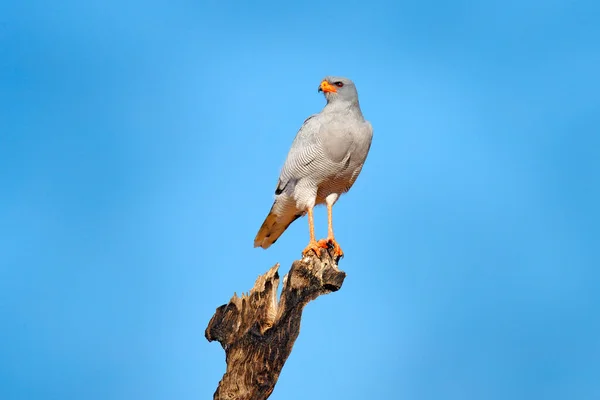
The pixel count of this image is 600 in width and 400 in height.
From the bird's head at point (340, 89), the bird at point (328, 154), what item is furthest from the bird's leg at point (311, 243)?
the bird's head at point (340, 89)

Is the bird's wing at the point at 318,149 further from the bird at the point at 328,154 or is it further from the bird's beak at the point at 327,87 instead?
the bird's beak at the point at 327,87

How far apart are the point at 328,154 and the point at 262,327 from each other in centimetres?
291

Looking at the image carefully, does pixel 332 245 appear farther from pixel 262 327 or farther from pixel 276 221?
pixel 262 327

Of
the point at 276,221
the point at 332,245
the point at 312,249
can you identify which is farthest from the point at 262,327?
the point at 276,221

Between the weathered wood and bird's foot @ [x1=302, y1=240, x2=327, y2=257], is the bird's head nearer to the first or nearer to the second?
bird's foot @ [x1=302, y1=240, x2=327, y2=257]

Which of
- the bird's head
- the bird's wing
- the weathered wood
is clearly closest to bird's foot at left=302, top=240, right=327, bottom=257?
the weathered wood

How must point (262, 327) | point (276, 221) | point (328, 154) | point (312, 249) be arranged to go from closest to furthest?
point (262, 327) → point (312, 249) → point (328, 154) → point (276, 221)

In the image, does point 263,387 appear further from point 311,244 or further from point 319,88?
point 319,88

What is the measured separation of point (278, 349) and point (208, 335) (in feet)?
3.36

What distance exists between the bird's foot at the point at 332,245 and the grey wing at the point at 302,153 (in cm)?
109

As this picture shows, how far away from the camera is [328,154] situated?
39.0ft

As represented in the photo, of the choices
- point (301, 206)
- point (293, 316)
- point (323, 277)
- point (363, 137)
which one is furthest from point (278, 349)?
point (363, 137)

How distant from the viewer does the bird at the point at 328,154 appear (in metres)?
11.9

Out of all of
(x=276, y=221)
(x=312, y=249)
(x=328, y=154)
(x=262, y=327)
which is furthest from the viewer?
(x=276, y=221)
